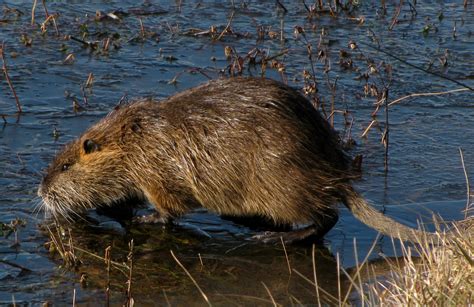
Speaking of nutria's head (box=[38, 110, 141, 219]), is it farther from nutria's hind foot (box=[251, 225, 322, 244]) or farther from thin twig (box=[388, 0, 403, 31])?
thin twig (box=[388, 0, 403, 31])

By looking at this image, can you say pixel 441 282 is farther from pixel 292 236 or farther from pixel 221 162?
pixel 221 162

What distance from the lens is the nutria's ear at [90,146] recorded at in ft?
19.1

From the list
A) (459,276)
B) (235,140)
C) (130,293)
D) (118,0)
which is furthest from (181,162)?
(118,0)

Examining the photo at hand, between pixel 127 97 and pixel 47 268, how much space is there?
248 centimetres

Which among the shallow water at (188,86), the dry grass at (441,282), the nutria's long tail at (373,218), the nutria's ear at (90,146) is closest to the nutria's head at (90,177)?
the nutria's ear at (90,146)

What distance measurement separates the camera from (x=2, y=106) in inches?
278

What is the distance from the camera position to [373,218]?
534 centimetres

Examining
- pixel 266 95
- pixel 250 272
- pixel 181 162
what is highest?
pixel 266 95

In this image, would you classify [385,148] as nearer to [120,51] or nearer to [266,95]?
[266,95]

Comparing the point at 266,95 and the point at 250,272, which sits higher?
the point at 266,95

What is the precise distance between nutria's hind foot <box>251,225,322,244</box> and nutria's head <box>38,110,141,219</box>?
2.65 feet

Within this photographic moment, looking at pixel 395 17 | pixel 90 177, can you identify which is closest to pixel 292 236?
pixel 90 177

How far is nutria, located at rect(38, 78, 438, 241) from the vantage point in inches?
211

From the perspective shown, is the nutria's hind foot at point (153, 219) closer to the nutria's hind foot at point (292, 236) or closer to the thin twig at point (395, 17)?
the nutria's hind foot at point (292, 236)
